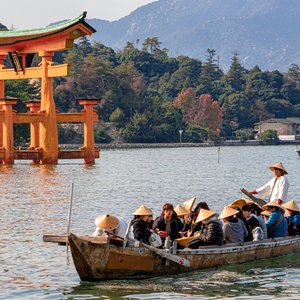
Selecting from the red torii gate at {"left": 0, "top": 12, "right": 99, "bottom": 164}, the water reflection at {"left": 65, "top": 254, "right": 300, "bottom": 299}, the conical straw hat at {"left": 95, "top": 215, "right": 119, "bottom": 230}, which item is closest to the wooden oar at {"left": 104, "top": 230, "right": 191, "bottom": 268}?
the water reflection at {"left": 65, "top": 254, "right": 300, "bottom": 299}

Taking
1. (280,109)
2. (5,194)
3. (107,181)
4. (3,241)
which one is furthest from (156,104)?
(3,241)

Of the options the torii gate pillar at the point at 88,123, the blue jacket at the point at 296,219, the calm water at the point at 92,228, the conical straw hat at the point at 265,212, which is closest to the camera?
the calm water at the point at 92,228

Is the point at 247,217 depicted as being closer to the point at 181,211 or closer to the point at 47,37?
the point at 181,211

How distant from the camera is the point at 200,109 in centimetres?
13738

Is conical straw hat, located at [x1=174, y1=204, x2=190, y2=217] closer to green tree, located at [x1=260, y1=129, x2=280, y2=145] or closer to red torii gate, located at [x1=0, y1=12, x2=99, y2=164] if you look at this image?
red torii gate, located at [x1=0, y1=12, x2=99, y2=164]

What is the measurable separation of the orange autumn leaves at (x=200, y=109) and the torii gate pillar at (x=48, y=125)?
8793cm

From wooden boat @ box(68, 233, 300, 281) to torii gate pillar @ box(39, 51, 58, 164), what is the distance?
103ft

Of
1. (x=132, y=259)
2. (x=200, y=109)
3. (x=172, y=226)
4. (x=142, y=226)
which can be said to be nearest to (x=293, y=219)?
(x=172, y=226)

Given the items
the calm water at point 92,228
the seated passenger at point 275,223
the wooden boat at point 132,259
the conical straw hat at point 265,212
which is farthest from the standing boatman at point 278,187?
the wooden boat at point 132,259

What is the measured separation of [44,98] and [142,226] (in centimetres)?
3290

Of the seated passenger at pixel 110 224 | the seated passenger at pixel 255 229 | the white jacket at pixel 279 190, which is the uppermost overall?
the white jacket at pixel 279 190

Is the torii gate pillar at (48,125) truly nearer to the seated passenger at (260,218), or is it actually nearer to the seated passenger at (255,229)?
the seated passenger at (260,218)

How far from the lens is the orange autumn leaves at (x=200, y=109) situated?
13688 cm

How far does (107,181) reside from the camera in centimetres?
4059
